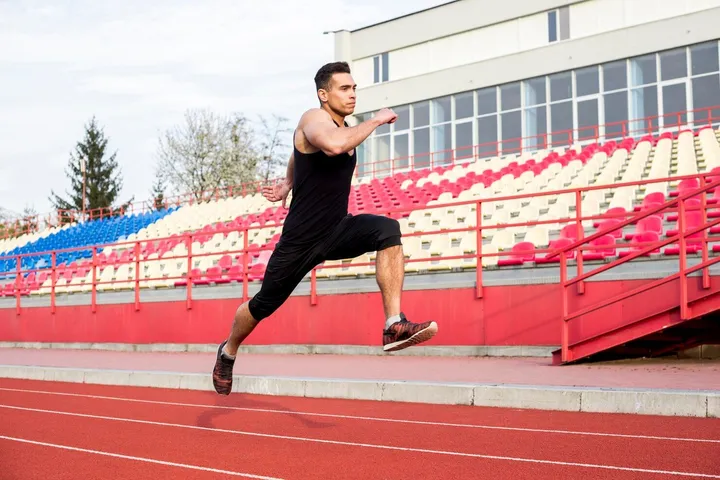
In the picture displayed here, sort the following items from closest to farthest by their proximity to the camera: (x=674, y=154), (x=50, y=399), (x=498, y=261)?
(x=50, y=399)
(x=498, y=261)
(x=674, y=154)

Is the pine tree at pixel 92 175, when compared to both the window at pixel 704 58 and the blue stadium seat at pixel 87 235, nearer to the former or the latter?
the blue stadium seat at pixel 87 235

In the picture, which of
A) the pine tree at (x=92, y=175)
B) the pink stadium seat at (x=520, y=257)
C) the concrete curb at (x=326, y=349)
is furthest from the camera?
the pine tree at (x=92, y=175)

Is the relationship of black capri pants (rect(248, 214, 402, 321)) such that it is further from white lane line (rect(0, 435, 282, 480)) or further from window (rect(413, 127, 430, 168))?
window (rect(413, 127, 430, 168))

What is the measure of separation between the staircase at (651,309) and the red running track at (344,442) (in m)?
2.57

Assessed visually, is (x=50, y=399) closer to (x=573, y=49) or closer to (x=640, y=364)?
(x=640, y=364)

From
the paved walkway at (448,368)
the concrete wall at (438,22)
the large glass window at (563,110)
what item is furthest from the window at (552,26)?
the paved walkway at (448,368)

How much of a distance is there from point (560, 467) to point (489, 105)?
34.2 m

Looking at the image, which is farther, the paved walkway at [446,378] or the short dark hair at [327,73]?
the paved walkway at [446,378]

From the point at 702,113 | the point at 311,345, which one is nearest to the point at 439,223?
the point at 311,345

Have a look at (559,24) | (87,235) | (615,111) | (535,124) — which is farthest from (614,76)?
(87,235)

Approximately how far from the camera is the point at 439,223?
19.1m

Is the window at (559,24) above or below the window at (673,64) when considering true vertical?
above

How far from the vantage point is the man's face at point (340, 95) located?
5.94 m

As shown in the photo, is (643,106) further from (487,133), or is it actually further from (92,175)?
(92,175)
